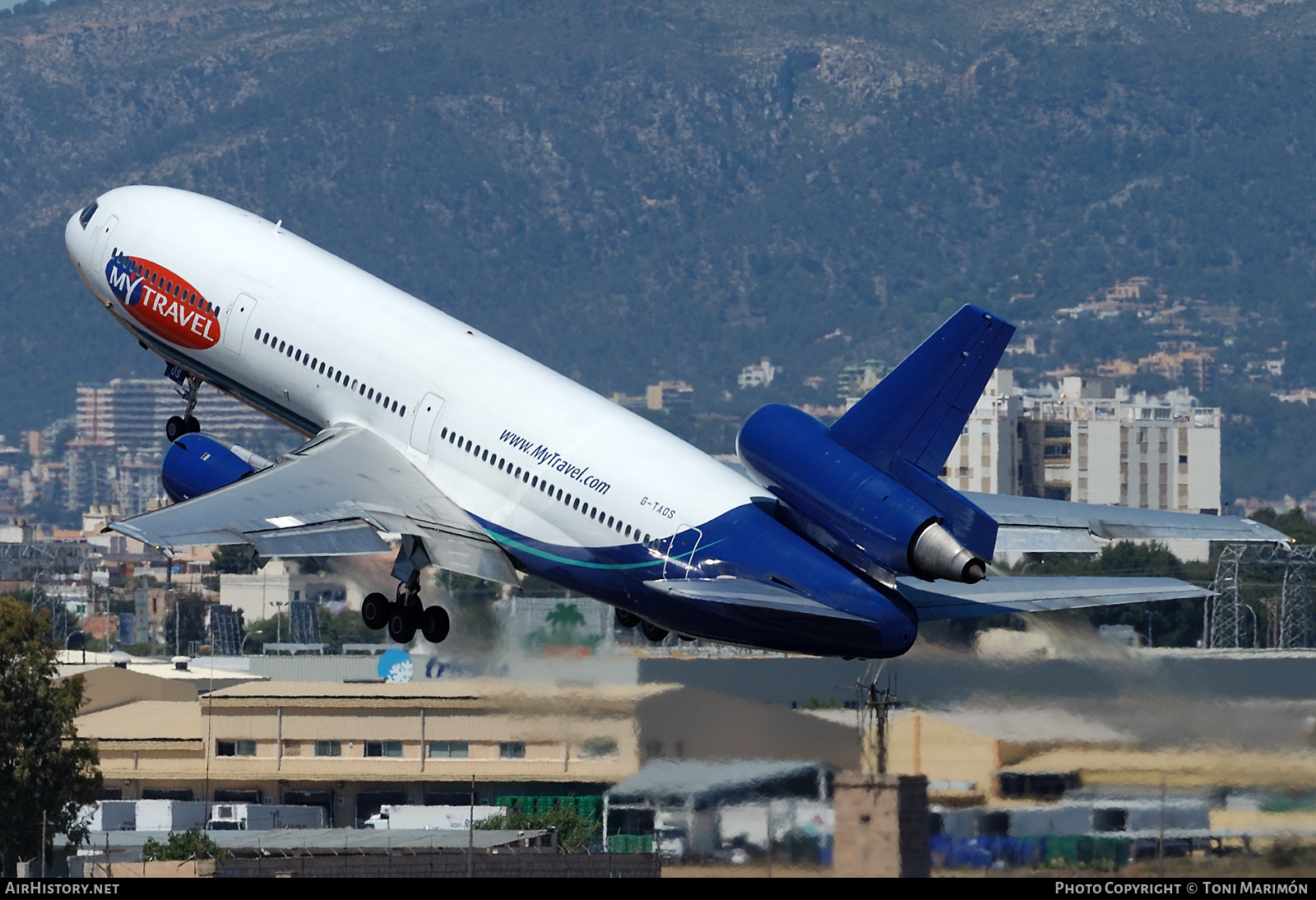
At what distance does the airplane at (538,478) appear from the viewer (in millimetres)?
36500

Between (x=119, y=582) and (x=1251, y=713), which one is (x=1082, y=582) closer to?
(x=1251, y=713)

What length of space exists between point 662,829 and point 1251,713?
9515 millimetres

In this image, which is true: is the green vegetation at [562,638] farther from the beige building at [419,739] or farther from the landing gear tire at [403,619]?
the landing gear tire at [403,619]

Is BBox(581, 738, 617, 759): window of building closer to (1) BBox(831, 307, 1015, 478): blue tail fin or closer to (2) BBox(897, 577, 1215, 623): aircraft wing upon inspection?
(2) BBox(897, 577, 1215, 623): aircraft wing

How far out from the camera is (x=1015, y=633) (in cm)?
4184

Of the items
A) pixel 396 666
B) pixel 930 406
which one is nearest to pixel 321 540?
pixel 930 406

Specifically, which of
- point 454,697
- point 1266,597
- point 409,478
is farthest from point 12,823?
point 1266,597

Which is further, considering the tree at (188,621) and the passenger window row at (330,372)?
the tree at (188,621)

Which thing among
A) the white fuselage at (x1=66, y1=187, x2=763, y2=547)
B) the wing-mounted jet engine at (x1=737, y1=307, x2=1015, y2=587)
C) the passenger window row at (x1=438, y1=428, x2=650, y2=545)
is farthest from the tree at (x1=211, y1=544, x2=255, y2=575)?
the wing-mounted jet engine at (x1=737, y1=307, x2=1015, y2=587)

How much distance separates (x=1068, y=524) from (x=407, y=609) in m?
11.5

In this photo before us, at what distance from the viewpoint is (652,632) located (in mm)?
44406

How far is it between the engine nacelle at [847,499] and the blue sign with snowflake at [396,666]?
16702 mm

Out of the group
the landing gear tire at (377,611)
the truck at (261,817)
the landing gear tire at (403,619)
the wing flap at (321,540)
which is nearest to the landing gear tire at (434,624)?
the landing gear tire at (403,619)

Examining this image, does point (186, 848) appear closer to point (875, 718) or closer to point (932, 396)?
point (875, 718)
